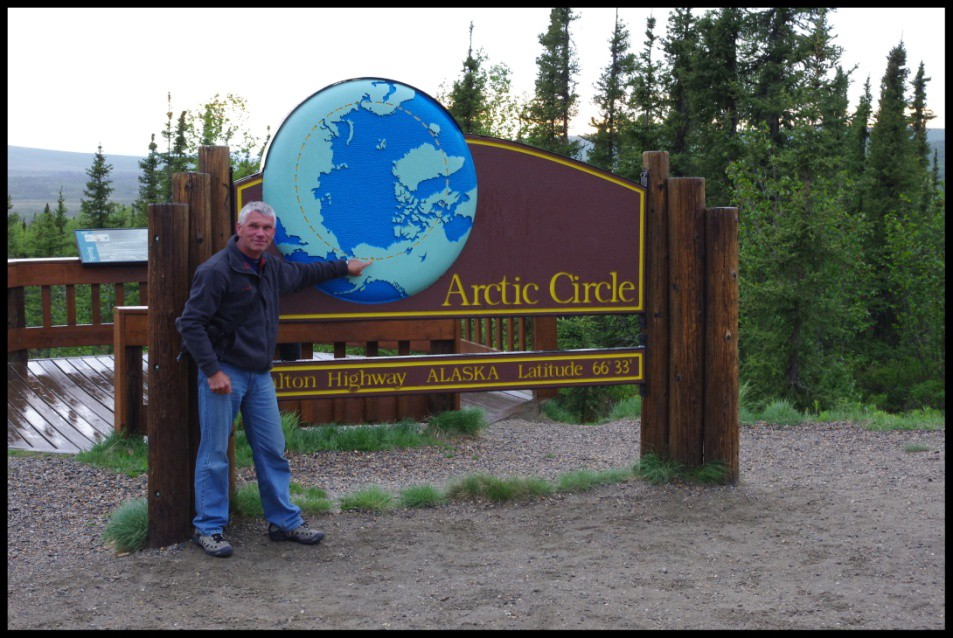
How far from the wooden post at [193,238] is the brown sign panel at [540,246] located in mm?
1005

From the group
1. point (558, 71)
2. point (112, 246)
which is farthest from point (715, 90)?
point (112, 246)

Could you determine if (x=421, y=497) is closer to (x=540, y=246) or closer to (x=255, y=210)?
(x=540, y=246)

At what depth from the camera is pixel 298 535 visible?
4.93 m

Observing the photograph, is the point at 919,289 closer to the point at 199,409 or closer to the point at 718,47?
the point at 718,47

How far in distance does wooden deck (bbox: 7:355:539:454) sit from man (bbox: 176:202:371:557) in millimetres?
2971

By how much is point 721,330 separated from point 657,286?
0.48m

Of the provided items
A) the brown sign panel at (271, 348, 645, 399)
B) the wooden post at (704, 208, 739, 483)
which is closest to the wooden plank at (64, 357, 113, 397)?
the brown sign panel at (271, 348, 645, 399)

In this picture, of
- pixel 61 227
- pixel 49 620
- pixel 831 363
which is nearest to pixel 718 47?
pixel 831 363

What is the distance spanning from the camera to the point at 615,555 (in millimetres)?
4758

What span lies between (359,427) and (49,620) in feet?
13.1

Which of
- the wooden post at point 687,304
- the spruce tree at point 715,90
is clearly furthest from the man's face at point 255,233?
the spruce tree at point 715,90

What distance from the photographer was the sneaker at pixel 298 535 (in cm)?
493

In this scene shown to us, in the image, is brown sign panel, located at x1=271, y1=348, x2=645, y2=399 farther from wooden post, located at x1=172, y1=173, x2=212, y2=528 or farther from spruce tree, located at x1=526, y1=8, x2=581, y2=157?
spruce tree, located at x1=526, y1=8, x2=581, y2=157

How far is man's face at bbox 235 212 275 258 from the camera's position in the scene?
15.4ft
